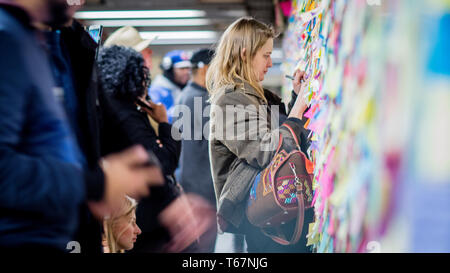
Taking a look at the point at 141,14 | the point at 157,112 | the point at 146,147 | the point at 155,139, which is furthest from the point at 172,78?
the point at 141,14

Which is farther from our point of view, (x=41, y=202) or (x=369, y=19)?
(x=369, y=19)

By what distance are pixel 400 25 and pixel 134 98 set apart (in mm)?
1080

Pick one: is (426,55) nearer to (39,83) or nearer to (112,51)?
(39,83)

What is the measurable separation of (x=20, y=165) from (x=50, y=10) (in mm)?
351

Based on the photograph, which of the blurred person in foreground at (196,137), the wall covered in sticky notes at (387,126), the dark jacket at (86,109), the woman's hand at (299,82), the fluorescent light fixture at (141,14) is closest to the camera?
the wall covered in sticky notes at (387,126)

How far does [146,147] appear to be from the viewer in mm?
1563

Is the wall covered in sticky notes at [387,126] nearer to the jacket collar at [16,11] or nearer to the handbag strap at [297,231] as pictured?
the handbag strap at [297,231]

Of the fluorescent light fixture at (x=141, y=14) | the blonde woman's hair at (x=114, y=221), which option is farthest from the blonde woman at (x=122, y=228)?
the fluorescent light fixture at (x=141, y=14)

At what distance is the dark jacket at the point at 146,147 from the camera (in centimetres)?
119

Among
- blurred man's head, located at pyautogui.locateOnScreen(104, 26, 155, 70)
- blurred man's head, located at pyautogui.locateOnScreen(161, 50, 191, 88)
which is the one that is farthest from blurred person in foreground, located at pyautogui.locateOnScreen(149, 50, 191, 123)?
blurred man's head, located at pyautogui.locateOnScreen(104, 26, 155, 70)

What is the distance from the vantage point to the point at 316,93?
4.37 feet

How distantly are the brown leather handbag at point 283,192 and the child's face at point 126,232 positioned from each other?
383mm

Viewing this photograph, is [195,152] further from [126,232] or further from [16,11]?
[16,11]
